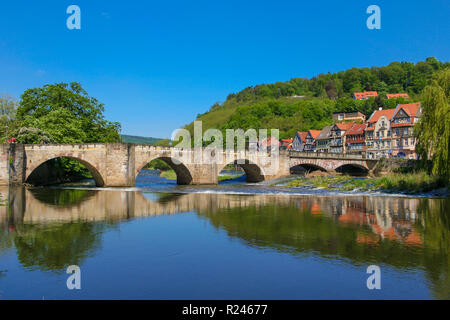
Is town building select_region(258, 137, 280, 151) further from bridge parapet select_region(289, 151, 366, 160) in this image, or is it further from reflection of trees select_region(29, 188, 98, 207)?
reflection of trees select_region(29, 188, 98, 207)

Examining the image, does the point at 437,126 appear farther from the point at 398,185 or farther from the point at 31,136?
the point at 31,136

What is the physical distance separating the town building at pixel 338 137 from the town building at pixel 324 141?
1.32m

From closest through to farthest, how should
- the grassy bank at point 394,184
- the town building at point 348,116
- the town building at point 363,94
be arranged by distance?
the grassy bank at point 394,184
the town building at point 348,116
the town building at point 363,94

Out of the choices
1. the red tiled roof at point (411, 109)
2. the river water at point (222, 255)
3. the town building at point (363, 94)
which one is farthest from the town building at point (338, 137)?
the river water at point (222, 255)

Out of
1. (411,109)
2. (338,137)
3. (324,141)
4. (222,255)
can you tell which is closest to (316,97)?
(324,141)

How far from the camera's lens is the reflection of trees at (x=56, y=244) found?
9.34 metres

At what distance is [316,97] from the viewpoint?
180000mm

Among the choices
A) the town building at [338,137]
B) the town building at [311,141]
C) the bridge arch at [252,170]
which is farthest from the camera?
the town building at [311,141]

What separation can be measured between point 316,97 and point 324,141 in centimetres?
8630

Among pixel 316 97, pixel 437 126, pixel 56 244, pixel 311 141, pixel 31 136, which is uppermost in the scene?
pixel 316 97

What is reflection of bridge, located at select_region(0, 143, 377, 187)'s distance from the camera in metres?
36.6

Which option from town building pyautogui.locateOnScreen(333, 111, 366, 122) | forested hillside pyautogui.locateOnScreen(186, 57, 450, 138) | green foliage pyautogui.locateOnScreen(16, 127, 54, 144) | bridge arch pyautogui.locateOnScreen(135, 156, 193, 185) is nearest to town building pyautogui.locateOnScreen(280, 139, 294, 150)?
forested hillside pyautogui.locateOnScreen(186, 57, 450, 138)

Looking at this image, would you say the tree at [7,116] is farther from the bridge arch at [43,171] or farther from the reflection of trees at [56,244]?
the reflection of trees at [56,244]

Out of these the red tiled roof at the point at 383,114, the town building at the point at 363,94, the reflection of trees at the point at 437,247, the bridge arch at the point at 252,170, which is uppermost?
the town building at the point at 363,94
